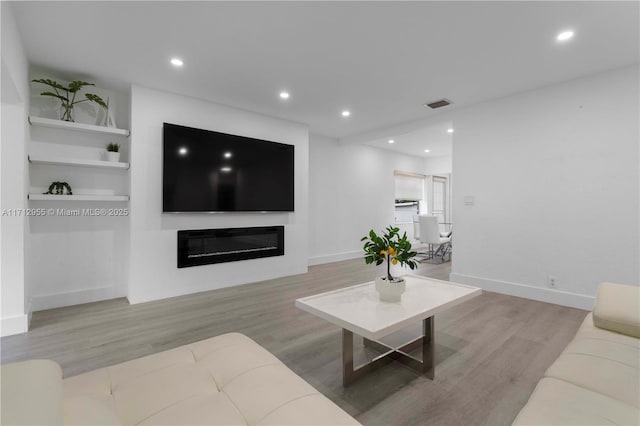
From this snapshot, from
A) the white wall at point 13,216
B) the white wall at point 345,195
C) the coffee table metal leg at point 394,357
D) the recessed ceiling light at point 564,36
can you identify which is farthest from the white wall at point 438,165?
the white wall at point 13,216

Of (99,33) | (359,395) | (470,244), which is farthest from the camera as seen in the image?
(470,244)

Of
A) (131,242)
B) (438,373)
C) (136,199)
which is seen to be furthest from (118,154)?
(438,373)

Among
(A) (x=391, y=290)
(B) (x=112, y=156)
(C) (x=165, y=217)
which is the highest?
(B) (x=112, y=156)

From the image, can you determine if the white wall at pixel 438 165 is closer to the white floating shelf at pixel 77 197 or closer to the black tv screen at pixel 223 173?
the black tv screen at pixel 223 173

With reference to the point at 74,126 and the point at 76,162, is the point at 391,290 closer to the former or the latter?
the point at 76,162

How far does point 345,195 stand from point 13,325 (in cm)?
523

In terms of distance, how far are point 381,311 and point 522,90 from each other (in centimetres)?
355

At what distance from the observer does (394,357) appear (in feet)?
7.04

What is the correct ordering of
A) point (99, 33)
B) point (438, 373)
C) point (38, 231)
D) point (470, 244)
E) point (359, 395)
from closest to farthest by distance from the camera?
point (359, 395), point (438, 373), point (99, 33), point (38, 231), point (470, 244)

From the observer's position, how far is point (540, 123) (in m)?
3.60

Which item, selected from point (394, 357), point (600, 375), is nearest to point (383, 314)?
point (394, 357)

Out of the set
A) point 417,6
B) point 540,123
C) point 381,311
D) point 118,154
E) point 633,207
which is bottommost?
point 381,311

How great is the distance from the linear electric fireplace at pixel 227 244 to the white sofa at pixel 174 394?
260 centimetres

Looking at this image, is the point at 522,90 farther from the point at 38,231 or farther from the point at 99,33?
the point at 38,231
